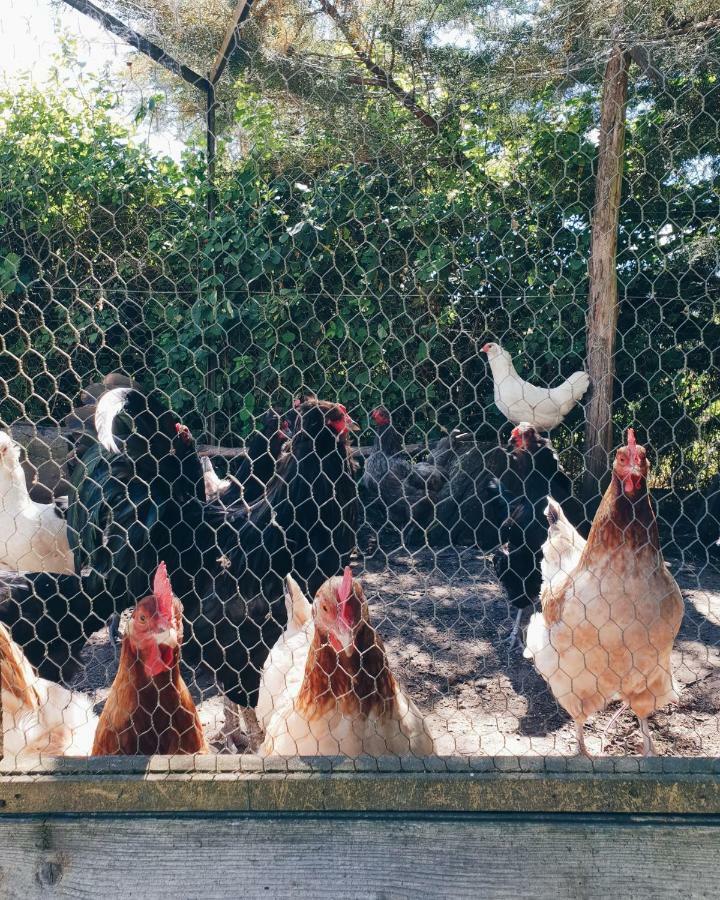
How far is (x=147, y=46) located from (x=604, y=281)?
2.26m

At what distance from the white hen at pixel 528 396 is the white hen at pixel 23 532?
2.36 metres

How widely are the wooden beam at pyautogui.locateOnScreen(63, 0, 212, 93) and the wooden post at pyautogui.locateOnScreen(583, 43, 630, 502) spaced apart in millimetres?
1421

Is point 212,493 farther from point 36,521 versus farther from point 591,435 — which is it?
point 591,435

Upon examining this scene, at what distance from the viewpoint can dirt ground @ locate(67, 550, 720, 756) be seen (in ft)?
8.02

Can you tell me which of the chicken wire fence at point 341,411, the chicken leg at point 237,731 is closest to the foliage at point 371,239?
the chicken wire fence at point 341,411

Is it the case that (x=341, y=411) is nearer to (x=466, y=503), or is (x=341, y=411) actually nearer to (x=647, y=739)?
(x=647, y=739)

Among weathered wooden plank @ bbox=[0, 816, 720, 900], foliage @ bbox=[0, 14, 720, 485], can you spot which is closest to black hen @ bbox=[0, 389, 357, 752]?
foliage @ bbox=[0, 14, 720, 485]

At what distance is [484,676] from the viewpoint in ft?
9.59

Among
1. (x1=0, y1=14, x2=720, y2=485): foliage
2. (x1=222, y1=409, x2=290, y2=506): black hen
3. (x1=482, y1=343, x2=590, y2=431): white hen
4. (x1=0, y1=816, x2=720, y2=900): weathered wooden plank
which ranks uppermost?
(x1=0, y1=14, x2=720, y2=485): foliage

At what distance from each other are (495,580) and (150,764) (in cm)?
288

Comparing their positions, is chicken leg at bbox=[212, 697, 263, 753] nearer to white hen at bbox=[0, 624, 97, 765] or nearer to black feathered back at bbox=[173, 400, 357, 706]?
black feathered back at bbox=[173, 400, 357, 706]

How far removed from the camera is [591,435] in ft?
13.0

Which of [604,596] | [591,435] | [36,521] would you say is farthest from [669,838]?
[591,435]

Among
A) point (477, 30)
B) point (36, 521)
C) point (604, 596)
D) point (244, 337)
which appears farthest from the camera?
point (244, 337)
